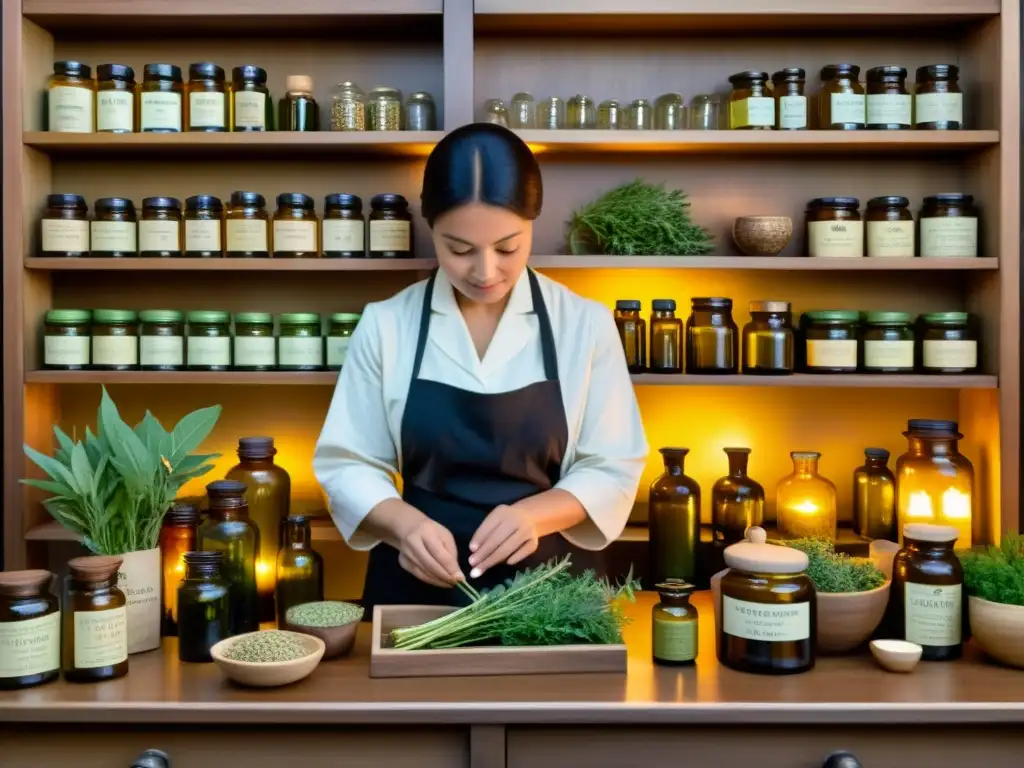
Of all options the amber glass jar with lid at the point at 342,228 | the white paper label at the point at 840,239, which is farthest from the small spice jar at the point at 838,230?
the amber glass jar with lid at the point at 342,228

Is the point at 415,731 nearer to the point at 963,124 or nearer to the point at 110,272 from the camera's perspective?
the point at 110,272

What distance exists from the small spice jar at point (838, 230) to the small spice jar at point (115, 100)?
1588 millimetres

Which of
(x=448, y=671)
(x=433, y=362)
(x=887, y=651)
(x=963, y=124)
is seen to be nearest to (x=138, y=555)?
(x=448, y=671)

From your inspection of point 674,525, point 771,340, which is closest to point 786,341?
point 771,340

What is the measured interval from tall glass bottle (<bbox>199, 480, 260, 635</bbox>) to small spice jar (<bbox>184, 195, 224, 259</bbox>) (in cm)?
90

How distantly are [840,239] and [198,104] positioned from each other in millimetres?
1482

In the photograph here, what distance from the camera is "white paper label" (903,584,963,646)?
1406mm

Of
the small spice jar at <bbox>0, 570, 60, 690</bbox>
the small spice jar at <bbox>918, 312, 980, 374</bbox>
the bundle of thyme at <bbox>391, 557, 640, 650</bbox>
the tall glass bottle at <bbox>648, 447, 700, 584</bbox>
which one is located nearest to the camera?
the small spice jar at <bbox>0, 570, 60, 690</bbox>

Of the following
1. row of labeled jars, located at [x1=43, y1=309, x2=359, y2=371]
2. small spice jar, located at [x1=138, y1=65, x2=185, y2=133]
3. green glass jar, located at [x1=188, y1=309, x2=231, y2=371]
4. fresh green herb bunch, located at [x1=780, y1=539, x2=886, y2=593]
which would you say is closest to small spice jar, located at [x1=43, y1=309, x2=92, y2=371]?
row of labeled jars, located at [x1=43, y1=309, x2=359, y2=371]

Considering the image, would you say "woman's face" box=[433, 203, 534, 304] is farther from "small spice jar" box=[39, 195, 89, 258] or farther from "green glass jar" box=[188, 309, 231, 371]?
"small spice jar" box=[39, 195, 89, 258]

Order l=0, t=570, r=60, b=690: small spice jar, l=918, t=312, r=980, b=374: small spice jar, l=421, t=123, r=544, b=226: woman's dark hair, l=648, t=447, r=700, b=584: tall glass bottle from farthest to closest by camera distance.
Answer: l=918, t=312, r=980, b=374: small spice jar < l=648, t=447, r=700, b=584: tall glass bottle < l=421, t=123, r=544, b=226: woman's dark hair < l=0, t=570, r=60, b=690: small spice jar

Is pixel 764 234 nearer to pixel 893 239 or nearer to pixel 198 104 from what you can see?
pixel 893 239

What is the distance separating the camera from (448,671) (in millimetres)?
1315

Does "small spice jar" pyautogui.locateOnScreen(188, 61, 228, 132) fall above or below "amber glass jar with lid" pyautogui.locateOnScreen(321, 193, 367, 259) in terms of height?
above
